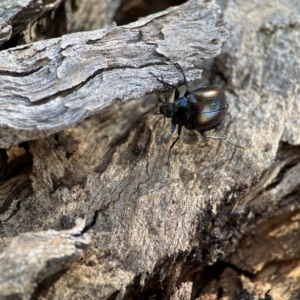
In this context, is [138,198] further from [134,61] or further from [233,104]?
[233,104]

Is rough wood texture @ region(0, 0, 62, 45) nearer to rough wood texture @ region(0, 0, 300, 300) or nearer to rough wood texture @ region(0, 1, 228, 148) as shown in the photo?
rough wood texture @ region(0, 1, 228, 148)

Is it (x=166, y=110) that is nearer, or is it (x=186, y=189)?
(x=186, y=189)

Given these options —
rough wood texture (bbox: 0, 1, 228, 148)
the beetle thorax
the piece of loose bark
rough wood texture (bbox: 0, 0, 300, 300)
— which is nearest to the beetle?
the beetle thorax

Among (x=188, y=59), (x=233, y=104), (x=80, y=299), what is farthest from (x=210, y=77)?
(x=80, y=299)

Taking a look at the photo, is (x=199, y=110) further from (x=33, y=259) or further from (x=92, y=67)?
(x=33, y=259)

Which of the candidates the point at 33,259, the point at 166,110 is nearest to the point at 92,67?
the point at 166,110

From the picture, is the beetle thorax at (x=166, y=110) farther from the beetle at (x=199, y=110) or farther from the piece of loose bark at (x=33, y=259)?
the piece of loose bark at (x=33, y=259)
